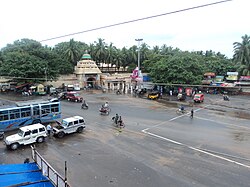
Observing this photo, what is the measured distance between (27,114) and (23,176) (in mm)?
12659

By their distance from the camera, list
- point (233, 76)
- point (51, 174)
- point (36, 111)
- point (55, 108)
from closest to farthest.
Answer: point (51, 174)
point (36, 111)
point (55, 108)
point (233, 76)

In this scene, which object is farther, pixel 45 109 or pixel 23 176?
pixel 45 109

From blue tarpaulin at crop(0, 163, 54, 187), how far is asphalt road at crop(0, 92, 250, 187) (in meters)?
3.16

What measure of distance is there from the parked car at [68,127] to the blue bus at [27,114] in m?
3.08

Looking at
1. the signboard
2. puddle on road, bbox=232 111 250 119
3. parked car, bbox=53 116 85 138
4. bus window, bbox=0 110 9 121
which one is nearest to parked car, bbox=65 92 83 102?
parked car, bbox=53 116 85 138

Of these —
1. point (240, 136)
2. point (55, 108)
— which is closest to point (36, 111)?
point (55, 108)

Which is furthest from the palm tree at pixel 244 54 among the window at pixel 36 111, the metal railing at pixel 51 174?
the metal railing at pixel 51 174

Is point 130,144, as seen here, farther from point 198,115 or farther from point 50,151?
point 198,115

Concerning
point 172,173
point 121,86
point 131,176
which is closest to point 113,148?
point 131,176

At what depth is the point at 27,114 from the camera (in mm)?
19797

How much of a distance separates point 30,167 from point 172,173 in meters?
7.73

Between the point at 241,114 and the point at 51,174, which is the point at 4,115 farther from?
the point at 241,114

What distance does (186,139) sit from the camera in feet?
58.3

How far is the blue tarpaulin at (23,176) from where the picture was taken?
25.2 ft
